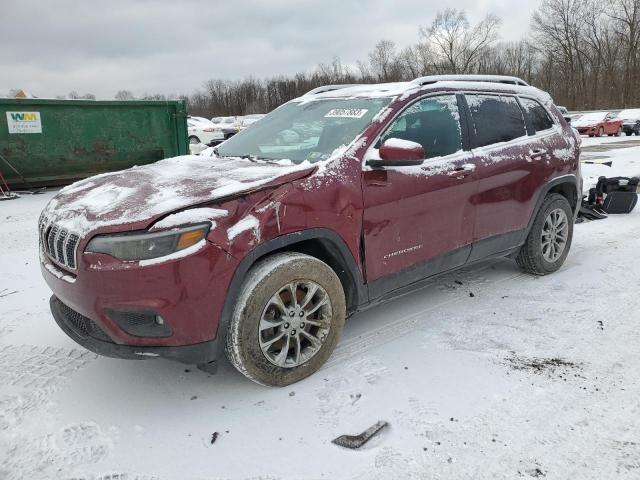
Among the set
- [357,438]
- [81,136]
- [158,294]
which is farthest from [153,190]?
[81,136]

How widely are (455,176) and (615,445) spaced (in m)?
1.95

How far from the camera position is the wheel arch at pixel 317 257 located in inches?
105

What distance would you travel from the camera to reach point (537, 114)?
462 centimetres

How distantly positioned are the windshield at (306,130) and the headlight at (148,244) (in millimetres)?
1064

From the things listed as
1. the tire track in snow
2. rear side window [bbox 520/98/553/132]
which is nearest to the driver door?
the tire track in snow

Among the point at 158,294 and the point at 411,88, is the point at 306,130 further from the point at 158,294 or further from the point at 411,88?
the point at 158,294

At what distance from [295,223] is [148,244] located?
0.80 metres

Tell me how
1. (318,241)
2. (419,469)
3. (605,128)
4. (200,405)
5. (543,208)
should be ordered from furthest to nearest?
(605,128) → (543,208) → (318,241) → (200,405) → (419,469)

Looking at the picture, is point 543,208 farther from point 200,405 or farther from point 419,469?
point 200,405

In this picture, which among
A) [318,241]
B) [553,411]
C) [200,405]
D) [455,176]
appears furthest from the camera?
[455,176]

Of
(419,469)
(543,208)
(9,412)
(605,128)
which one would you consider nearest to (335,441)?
(419,469)

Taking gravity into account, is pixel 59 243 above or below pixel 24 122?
below

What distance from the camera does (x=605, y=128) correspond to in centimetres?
2655

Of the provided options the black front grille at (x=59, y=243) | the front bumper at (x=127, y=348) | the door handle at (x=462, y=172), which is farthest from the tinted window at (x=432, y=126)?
the black front grille at (x=59, y=243)
